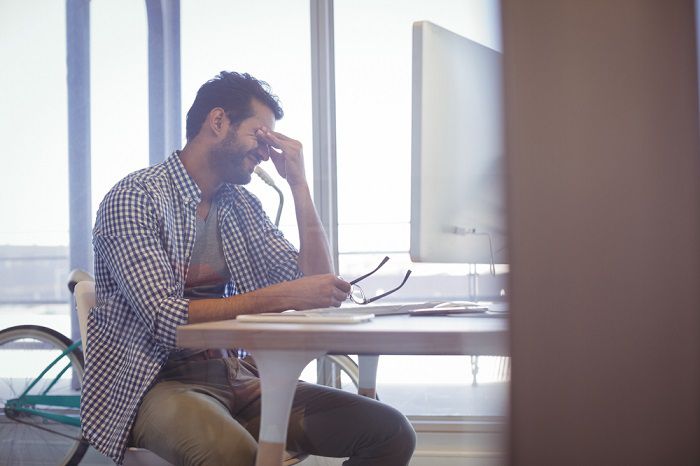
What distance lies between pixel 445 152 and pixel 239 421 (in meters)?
0.49

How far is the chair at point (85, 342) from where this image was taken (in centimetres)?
104

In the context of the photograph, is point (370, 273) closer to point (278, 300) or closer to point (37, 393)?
point (278, 300)

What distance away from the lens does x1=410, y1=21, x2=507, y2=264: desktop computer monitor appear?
0.94 m

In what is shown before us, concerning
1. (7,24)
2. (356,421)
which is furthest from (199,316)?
(7,24)

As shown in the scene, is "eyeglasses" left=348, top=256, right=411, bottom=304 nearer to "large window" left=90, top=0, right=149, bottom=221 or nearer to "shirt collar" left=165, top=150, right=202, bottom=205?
"shirt collar" left=165, top=150, right=202, bottom=205

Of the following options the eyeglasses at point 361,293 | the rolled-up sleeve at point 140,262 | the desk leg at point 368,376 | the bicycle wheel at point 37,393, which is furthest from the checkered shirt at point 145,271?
the bicycle wheel at point 37,393

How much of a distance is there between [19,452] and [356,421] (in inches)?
50.6

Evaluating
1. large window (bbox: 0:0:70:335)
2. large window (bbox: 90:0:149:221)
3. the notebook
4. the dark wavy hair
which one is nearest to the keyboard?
the notebook

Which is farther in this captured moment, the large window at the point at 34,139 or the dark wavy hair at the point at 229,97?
the large window at the point at 34,139

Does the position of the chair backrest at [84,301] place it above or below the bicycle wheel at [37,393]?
above

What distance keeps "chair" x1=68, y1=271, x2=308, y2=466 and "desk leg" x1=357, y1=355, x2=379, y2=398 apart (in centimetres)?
14

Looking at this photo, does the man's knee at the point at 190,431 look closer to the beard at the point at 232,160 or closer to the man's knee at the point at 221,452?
the man's knee at the point at 221,452

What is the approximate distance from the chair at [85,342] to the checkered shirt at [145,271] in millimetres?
19

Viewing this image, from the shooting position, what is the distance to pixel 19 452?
198cm
